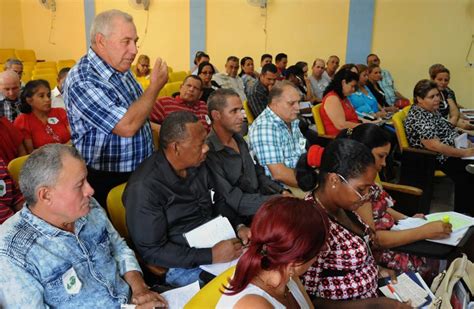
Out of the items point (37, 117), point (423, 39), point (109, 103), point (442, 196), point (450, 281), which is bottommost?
point (442, 196)

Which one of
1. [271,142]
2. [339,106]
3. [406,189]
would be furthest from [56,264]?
[339,106]

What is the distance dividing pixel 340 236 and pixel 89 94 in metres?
1.18

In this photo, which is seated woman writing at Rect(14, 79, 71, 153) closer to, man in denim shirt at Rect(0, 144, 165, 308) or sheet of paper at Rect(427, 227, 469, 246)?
man in denim shirt at Rect(0, 144, 165, 308)

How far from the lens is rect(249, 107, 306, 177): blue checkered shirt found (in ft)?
8.54

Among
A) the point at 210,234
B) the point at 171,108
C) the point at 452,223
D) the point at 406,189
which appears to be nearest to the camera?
the point at 210,234

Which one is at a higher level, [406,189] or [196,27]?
[196,27]

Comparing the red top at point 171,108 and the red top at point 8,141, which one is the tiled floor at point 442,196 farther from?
the red top at point 8,141

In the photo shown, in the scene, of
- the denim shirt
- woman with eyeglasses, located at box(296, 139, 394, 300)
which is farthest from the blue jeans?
woman with eyeglasses, located at box(296, 139, 394, 300)

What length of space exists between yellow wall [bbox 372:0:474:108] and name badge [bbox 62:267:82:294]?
6.83m

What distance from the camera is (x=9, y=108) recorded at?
3.44 meters

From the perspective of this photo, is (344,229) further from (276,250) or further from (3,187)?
(3,187)

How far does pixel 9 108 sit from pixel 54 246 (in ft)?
8.76

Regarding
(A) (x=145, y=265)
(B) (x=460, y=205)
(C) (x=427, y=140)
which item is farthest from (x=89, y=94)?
(B) (x=460, y=205)

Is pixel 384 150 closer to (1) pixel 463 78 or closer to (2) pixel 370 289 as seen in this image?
(2) pixel 370 289
